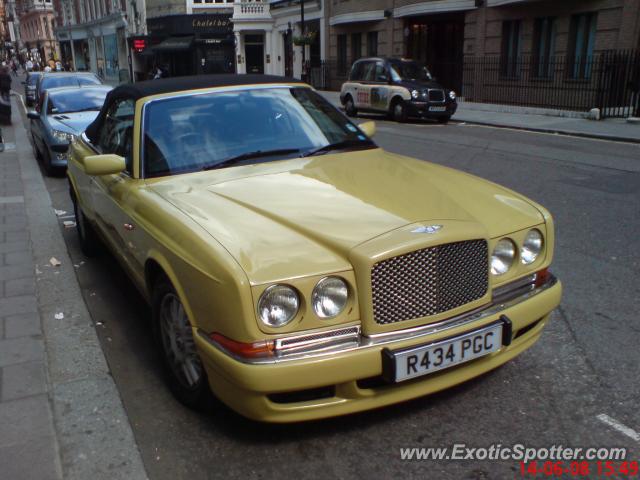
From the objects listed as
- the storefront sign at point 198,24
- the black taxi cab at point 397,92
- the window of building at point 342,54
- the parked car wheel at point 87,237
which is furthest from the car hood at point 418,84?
the storefront sign at point 198,24

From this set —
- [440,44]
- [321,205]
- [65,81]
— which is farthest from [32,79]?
[321,205]

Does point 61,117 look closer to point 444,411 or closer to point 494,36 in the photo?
point 444,411

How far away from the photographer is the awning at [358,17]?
94.9 feet

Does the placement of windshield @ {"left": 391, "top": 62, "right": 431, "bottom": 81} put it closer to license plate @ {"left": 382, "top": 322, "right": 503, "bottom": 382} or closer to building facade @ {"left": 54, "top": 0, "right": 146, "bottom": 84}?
license plate @ {"left": 382, "top": 322, "right": 503, "bottom": 382}

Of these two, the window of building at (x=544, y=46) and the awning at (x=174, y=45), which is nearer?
the window of building at (x=544, y=46)

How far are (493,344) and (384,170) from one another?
1348 mm

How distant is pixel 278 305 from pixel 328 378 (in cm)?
36

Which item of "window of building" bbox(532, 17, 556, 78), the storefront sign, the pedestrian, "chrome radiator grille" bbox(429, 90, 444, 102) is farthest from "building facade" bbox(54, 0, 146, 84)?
"chrome radiator grille" bbox(429, 90, 444, 102)

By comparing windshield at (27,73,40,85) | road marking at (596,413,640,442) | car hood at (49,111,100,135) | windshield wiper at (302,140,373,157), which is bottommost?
road marking at (596,413,640,442)

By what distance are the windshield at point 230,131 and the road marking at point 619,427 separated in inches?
89.3

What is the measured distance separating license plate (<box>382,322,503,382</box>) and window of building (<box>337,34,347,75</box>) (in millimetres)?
31495

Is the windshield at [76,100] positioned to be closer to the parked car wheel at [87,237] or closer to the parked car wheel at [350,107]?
the parked car wheel at [87,237]

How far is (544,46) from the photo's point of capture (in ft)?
68.4

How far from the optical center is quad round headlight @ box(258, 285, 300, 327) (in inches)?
99.6
